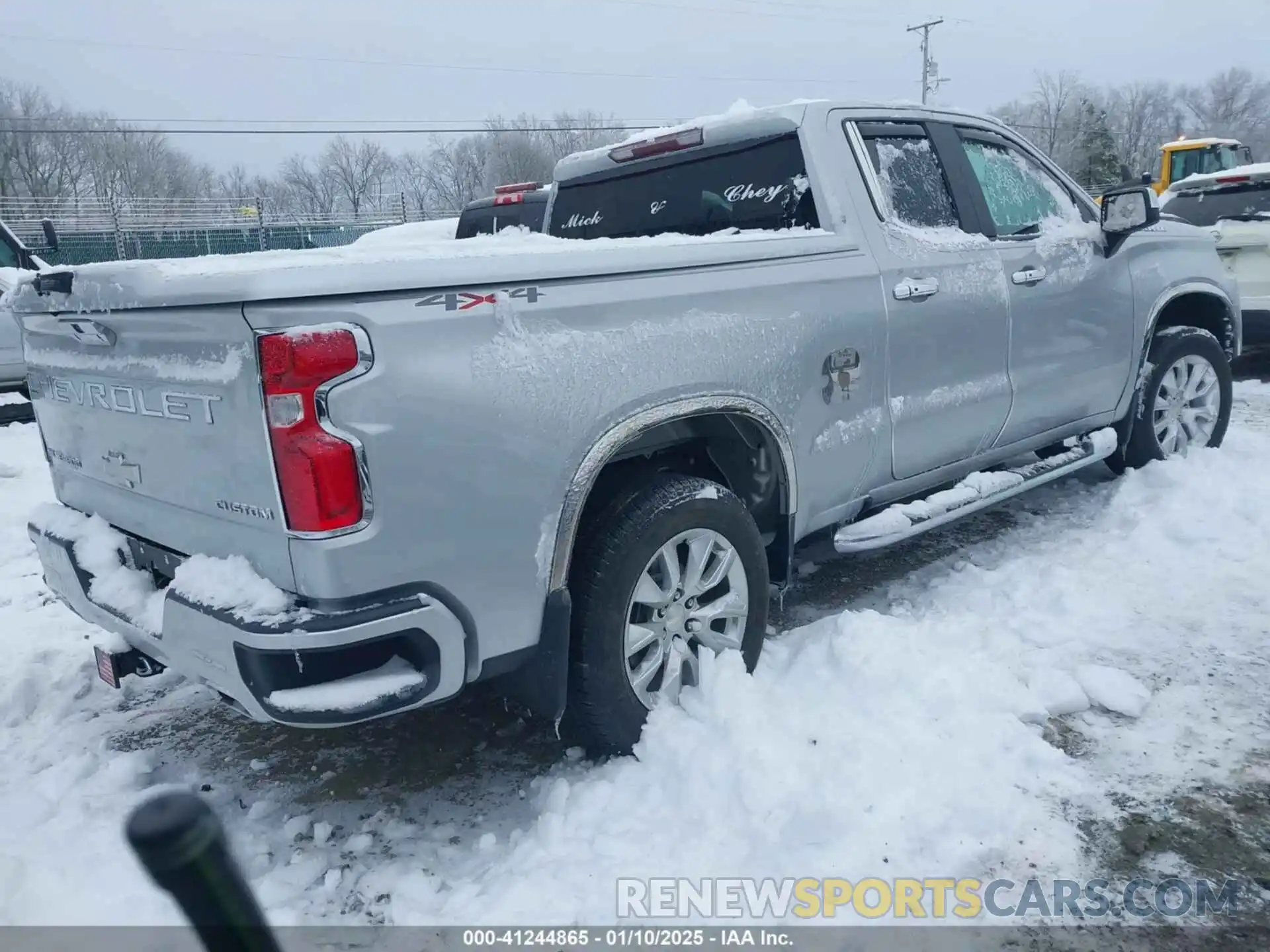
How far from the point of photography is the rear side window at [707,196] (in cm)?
350

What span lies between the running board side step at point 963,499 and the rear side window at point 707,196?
1.17 meters

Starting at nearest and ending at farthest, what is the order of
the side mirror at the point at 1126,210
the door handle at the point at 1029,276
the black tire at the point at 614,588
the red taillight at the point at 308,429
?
the red taillight at the point at 308,429 → the black tire at the point at 614,588 → the door handle at the point at 1029,276 → the side mirror at the point at 1126,210

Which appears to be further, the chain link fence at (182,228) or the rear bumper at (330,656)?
the chain link fence at (182,228)

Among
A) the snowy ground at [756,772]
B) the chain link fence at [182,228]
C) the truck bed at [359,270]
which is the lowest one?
the snowy ground at [756,772]

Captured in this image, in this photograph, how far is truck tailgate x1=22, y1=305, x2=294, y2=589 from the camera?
84.3 inches

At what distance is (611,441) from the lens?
2562mm

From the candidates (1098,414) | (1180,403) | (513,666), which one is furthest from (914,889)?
(1180,403)

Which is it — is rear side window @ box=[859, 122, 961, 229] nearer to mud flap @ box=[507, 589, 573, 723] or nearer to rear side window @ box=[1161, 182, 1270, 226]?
mud flap @ box=[507, 589, 573, 723]

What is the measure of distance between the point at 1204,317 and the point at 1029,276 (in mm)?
2297

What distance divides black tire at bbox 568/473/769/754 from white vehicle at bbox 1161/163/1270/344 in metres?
6.81

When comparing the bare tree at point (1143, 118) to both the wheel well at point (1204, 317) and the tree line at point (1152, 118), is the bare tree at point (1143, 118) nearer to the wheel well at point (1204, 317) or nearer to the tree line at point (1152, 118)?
the tree line at point (1152, 118)

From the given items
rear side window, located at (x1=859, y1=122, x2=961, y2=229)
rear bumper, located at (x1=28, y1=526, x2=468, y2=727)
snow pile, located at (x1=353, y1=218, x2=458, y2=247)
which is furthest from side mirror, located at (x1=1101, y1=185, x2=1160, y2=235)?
snow pile, located at (x1=353, y1=218, x2=458, y2=247)

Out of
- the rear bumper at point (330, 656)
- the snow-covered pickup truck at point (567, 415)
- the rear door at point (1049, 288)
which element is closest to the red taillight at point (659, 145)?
the snow-covered pickup truck at point (567, 415)

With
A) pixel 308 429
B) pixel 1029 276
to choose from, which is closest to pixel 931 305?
pixel 1029 276
